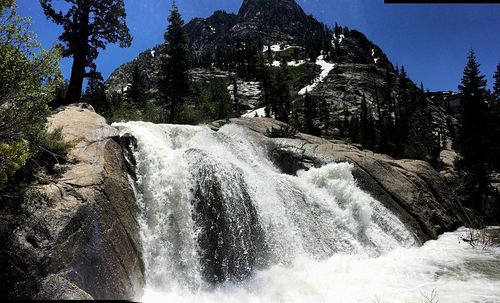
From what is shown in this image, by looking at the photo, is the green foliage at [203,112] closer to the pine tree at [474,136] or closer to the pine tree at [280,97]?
the pine tree at [280,97]

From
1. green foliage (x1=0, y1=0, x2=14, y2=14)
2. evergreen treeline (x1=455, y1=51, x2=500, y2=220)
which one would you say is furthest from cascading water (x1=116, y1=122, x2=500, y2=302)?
evergreen treeline (x1=455, y1=51, x2=500, y2=220)

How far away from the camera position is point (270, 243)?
14.2 meters

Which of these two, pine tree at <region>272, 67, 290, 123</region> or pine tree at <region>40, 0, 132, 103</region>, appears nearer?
pine tree at <region>40, 0, 132, 103</region>

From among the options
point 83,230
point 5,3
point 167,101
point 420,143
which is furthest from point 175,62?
point 83,230

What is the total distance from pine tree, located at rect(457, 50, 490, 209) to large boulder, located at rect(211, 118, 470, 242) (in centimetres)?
1575

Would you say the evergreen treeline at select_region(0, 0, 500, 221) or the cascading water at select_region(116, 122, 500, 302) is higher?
the evergreen treeline at select_region(0, 0, 500, 221)

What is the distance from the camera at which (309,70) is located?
15212 centimetres

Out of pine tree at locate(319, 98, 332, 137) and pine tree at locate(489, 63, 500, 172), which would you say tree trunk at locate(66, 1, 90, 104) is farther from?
pine tree at locate(319, 98, 332, 137)

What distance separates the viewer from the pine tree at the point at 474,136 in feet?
123

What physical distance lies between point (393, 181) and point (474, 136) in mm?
23368

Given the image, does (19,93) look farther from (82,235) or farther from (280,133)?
(280,133)

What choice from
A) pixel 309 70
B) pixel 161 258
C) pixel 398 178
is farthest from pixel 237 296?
pixel 309 70

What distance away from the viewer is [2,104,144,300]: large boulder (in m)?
8.47

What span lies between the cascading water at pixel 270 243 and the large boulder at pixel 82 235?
Result: 1.01 metres
